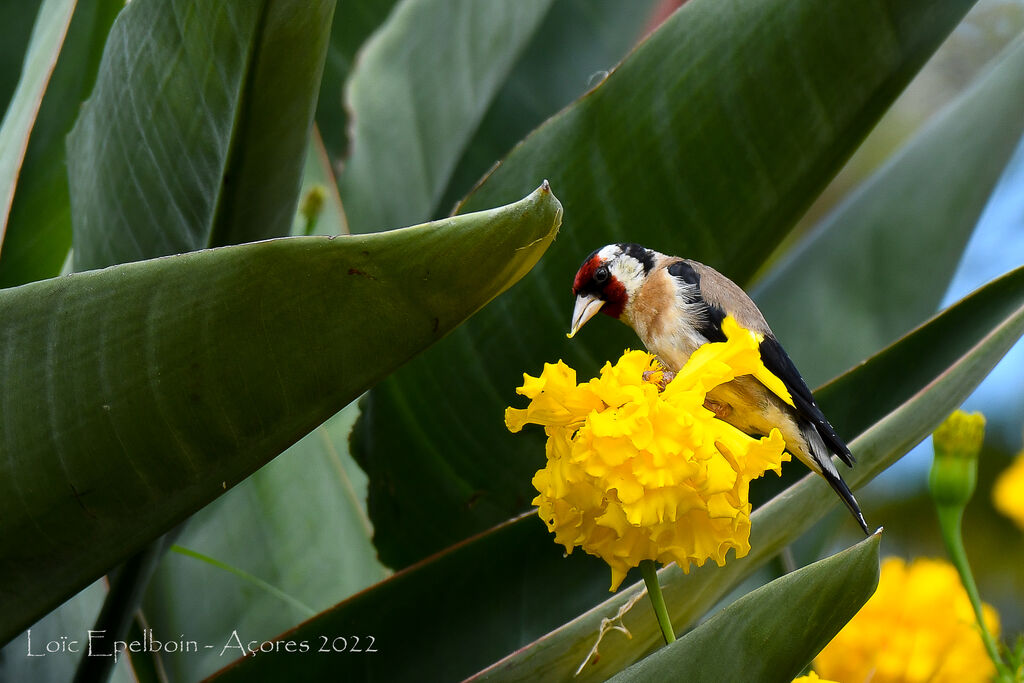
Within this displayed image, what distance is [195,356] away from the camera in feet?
1.88

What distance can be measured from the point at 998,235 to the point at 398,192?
153cm

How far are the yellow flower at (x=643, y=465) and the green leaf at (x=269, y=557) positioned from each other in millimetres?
673

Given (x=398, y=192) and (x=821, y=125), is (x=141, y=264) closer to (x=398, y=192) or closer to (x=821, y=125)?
(x=821, y=125)

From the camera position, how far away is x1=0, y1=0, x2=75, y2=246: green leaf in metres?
1.00

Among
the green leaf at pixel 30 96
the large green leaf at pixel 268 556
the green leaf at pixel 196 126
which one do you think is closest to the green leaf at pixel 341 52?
the large green leaf at pixel 268 556

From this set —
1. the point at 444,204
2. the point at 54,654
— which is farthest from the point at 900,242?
the point at 54,654

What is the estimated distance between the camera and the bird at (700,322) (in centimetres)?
81

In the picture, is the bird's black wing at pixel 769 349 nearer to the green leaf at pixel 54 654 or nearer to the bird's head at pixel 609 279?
the bird's head at pixel 609 279

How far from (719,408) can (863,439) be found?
0.39 ft

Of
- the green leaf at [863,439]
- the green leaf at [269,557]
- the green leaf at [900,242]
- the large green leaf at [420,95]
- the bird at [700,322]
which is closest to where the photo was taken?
the green leaf at [863,439]

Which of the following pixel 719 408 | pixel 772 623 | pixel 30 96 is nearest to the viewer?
pixel 772 623

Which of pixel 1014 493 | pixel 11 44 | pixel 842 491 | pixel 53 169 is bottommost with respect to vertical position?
pixel 1014 493

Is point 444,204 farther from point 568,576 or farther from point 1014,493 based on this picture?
point 1014,493

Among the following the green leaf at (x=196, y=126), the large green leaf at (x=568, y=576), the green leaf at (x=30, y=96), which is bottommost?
the large green leaf at (x=568, y=576)
